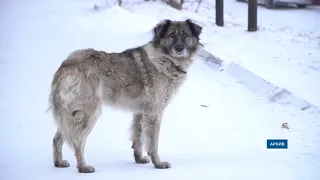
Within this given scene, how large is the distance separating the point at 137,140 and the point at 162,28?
127 centimetres

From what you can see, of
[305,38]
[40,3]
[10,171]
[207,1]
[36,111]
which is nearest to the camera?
[10,171]

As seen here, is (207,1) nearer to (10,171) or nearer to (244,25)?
(244,25)

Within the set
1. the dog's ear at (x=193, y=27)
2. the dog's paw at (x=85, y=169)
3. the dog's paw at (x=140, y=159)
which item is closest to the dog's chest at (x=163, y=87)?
the dog's ear at (x=193, y=27)

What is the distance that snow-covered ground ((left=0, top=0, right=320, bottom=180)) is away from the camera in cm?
566

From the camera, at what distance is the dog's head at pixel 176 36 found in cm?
588

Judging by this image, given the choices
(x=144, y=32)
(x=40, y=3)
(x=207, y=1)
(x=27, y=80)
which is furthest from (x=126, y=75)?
(x=207, y=1)

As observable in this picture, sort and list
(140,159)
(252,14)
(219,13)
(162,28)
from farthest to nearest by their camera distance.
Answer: (219,13) < (252,14) < (140,159) < (162,28)

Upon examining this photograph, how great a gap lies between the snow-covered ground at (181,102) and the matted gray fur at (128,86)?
329 millimetres

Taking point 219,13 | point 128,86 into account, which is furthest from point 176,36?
point 219,13

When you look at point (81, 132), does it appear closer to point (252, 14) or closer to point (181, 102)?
point (181, 102)

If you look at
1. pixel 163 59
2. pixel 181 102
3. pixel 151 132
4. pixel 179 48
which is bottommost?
pixel 181 102

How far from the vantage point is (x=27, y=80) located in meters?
9.15

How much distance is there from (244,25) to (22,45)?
583cm

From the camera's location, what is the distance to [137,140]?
608cm
